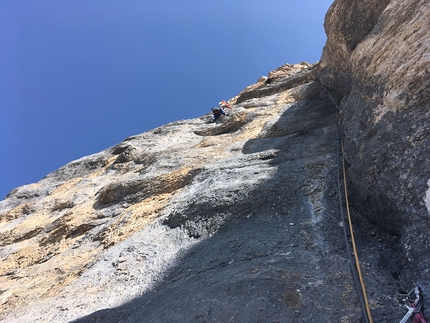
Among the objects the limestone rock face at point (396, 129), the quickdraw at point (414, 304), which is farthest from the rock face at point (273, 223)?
the quickdraw at point (414, 304)

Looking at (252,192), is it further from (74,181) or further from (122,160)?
(74,181)

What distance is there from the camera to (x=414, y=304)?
124 inches

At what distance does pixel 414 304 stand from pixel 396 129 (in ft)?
8.58

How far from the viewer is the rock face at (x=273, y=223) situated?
3.89 meters

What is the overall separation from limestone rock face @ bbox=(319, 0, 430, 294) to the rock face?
2cm

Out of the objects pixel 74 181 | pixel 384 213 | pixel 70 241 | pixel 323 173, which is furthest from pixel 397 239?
pixel 74 181

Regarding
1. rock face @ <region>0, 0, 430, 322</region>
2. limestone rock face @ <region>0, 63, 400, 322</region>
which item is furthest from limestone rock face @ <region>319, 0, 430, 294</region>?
limestone rock face @ <region>0, 63, 400, 322</region>

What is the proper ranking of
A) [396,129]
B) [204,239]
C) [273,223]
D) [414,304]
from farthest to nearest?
[204,239], [273,223], [396,129], [414,304]

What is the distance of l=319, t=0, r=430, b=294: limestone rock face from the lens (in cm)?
394

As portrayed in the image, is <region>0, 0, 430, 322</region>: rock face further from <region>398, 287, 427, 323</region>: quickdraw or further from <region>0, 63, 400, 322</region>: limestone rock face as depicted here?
Answer: <region>398, 287, 427, 323</region>: quickdraw

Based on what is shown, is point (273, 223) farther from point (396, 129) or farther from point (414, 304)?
point (414, 304)

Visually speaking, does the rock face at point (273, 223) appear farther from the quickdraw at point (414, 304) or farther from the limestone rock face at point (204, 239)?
the quickdraw at point (414, 304)

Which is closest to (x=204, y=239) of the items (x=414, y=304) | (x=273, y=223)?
(x=273, y=223)

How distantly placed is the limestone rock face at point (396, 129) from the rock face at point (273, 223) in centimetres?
2
